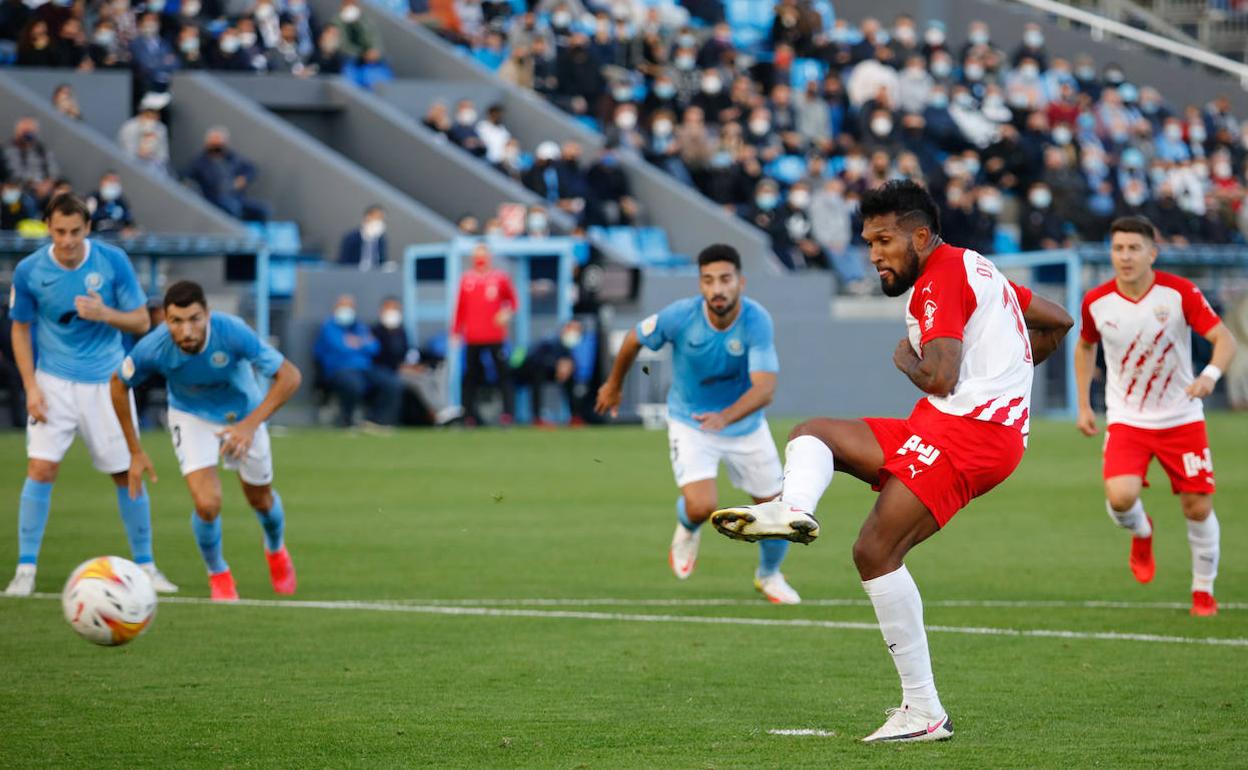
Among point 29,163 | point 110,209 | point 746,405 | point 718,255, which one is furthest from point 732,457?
point 29,163

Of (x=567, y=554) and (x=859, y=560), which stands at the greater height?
(x=859, y=560)

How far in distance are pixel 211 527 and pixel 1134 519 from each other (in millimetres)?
5215

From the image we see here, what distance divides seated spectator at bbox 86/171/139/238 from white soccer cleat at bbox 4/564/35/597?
14429 millimetres

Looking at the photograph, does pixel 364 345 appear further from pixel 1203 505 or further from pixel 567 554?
pixel 1203 505

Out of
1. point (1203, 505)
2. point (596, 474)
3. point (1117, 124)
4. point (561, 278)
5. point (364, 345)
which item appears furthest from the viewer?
point (1117, 124)

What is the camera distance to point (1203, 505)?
10.3 metres

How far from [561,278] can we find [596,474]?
888cm

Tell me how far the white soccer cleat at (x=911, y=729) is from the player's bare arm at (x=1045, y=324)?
151 cm

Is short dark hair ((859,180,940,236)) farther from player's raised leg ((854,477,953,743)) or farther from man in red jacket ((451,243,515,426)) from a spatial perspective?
man in red jacket ((451,243,515,426))

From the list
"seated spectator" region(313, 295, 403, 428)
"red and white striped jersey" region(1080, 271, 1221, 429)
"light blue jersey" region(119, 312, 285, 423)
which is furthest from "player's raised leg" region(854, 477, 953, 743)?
"seated spectator" region(313, 295, 403, 428)

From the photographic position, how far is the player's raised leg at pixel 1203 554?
10148 mm

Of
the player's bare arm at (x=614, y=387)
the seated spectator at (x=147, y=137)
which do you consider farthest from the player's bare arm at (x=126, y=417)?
the seated spectator at (x=147, y=137)

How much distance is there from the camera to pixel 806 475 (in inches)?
258

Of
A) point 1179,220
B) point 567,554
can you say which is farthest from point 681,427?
point 1179,220
